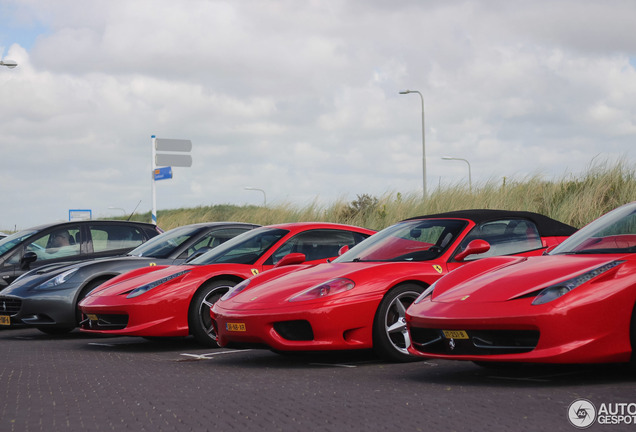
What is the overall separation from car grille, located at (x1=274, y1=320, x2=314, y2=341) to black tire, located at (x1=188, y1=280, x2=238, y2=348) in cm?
206

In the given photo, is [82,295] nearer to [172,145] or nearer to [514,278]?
[514,278]

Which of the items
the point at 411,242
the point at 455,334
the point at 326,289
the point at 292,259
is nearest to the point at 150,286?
the point at 292,259

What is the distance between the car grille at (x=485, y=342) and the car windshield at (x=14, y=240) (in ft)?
30.1

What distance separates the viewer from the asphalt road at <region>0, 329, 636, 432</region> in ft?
17.0

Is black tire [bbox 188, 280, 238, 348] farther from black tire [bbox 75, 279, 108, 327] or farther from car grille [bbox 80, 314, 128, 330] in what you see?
black tire [bbox 75, 279, 108, 327]

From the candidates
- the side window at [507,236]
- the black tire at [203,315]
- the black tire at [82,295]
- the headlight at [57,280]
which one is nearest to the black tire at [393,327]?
the side window at [507,236]

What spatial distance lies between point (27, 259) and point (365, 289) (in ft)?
25.1

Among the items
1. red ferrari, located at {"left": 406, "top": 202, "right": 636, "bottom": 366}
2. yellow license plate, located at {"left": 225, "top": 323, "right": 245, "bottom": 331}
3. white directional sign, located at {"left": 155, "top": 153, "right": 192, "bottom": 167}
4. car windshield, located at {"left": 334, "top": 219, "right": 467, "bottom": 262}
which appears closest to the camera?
red ferrari, located at {"left": 406, "top": 202, "right": 636, "bottom": 366}

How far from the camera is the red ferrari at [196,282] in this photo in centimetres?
962

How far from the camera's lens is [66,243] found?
14188mm

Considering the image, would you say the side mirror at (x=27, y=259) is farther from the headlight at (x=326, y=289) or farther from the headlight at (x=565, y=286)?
the headlight at (x=565, y=286)

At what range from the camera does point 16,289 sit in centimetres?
1196

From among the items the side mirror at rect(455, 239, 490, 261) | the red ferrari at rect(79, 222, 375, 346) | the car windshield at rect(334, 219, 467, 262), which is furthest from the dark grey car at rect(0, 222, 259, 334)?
the side mirror at rect(455, 239, 490, 261)

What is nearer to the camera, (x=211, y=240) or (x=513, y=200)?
(x=211, y=240)
